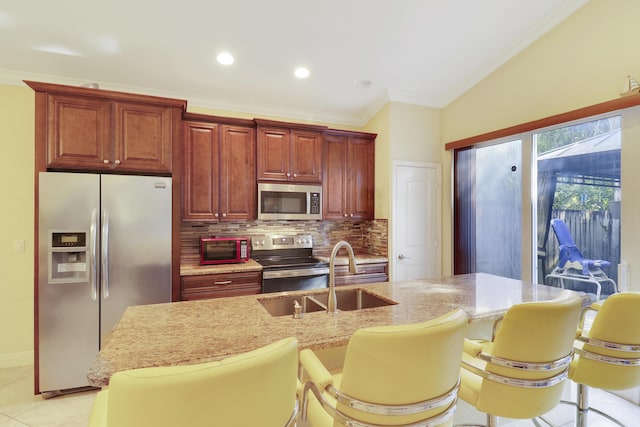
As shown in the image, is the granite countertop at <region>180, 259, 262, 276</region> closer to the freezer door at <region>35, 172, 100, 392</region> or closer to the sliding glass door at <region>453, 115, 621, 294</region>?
the freezer door at <region>35, 172, 100, 392</region>

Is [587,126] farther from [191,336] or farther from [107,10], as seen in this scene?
[107,10]

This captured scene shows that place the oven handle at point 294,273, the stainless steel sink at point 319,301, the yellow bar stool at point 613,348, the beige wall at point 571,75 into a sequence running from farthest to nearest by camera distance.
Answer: the oven handle at point 294,273, the beige wall at point 571,75, the stainless steel sink at point 319,301, the yellow bar stool at point 613,348

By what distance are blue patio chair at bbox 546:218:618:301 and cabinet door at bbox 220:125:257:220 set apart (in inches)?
118

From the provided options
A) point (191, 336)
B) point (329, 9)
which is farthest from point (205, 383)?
point (329, 9)

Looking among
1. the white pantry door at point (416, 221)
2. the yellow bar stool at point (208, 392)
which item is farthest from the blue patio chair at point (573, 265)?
the yellow bar stool at point (208, 392)

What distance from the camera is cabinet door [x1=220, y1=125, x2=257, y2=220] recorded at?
3.38m

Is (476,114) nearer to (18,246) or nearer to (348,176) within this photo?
(348,176)

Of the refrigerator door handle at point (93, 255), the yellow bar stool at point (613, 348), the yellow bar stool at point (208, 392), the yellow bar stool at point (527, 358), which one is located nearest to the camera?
the yellow bar stool at point (208, 392)

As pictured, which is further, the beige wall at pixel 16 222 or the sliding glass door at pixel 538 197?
the beige wall at pixel 16 222

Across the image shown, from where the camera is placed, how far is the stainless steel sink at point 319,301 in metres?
1.94

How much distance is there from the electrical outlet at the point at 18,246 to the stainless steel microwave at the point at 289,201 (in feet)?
7.23

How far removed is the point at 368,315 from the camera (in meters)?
1.58

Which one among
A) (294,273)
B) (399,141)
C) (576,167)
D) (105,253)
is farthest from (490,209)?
(105,253)

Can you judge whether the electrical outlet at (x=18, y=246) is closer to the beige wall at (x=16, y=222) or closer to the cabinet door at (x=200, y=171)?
the beige wall at (x=16, y=222)
